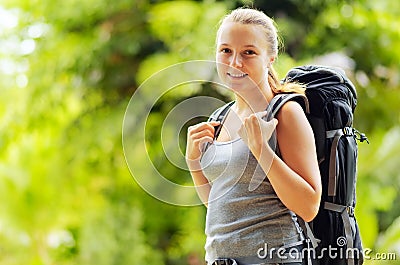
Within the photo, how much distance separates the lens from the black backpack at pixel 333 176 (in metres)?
0.97

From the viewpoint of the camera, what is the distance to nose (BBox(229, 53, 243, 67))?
0.92 metres

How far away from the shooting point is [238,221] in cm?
90

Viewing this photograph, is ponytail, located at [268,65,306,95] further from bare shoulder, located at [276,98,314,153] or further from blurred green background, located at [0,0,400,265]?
blurred green background, located at [0,0,400,265]

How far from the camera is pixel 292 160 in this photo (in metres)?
0.88

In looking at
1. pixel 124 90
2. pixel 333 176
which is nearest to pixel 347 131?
pixel 333 176

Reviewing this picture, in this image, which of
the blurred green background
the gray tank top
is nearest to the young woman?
the gray tank top

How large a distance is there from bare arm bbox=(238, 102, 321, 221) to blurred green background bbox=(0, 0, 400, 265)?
2010mm

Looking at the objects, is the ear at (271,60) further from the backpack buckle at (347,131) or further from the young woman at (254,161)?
the backpack buckle at (347,131)

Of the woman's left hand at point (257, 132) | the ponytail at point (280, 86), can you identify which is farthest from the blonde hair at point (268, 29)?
the woman's left hand at point (257, 132)

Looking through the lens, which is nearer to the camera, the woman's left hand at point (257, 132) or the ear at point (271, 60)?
the woman's left hand at point (257, 132)

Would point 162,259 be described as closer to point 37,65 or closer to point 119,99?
point 119,99

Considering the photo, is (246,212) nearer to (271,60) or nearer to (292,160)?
(292,160)

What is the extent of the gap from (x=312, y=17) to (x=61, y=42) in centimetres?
102

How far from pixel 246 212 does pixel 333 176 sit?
13cm
